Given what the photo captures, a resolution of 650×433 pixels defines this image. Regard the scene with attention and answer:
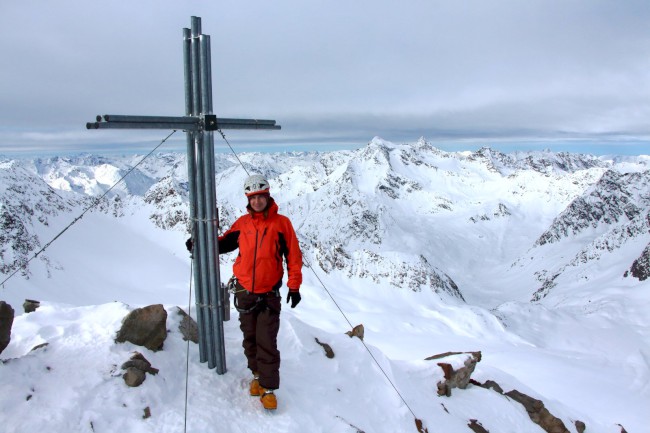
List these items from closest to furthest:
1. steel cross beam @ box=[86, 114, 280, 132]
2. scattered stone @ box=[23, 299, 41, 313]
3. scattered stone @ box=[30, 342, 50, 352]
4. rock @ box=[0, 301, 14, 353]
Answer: steel cross beam @ box=[86, 114, 280, 132] → rock @ box=[0, 301, 14, 353] → scattered stone @ box=[30, 342, 50, 352] → scattered stone @ box=[23, 299, 41, 313]

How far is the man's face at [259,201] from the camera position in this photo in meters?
7.02

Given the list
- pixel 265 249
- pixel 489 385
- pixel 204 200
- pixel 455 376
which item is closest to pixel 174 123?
pixel 204 200

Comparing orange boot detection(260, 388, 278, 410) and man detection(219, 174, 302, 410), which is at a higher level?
man detection(219, 174, 302, 410)

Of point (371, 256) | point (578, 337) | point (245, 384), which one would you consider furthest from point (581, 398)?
point (578, 337)

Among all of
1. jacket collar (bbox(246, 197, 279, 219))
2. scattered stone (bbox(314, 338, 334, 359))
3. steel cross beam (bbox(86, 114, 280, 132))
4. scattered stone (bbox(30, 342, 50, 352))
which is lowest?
scattered stone (bbox(314, 338, 334, 359))

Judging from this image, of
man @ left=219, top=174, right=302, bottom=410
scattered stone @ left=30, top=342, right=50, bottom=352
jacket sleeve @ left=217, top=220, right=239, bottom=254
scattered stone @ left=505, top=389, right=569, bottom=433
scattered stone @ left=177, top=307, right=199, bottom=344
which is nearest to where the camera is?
man @ left=219, top=174, right=302, bottom=410

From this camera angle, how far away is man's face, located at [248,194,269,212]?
276 inches

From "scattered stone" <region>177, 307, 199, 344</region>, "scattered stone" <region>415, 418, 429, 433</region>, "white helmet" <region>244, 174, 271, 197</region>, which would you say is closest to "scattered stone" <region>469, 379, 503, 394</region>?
"scattered stone" <region>415, 418, 429, 433</region>

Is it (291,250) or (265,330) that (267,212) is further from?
(265,330)

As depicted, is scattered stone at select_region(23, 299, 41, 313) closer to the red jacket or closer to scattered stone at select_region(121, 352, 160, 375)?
scattered stone at select_region(121, 352, 160, 375)

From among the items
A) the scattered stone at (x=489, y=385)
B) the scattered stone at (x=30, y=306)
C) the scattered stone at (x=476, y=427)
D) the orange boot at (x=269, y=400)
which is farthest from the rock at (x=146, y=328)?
the scattered stone at (x=489, y=385)

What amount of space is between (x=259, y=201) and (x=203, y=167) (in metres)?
1.05

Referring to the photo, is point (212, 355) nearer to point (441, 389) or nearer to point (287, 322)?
point (287, 322)

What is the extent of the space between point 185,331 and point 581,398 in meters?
20.3
